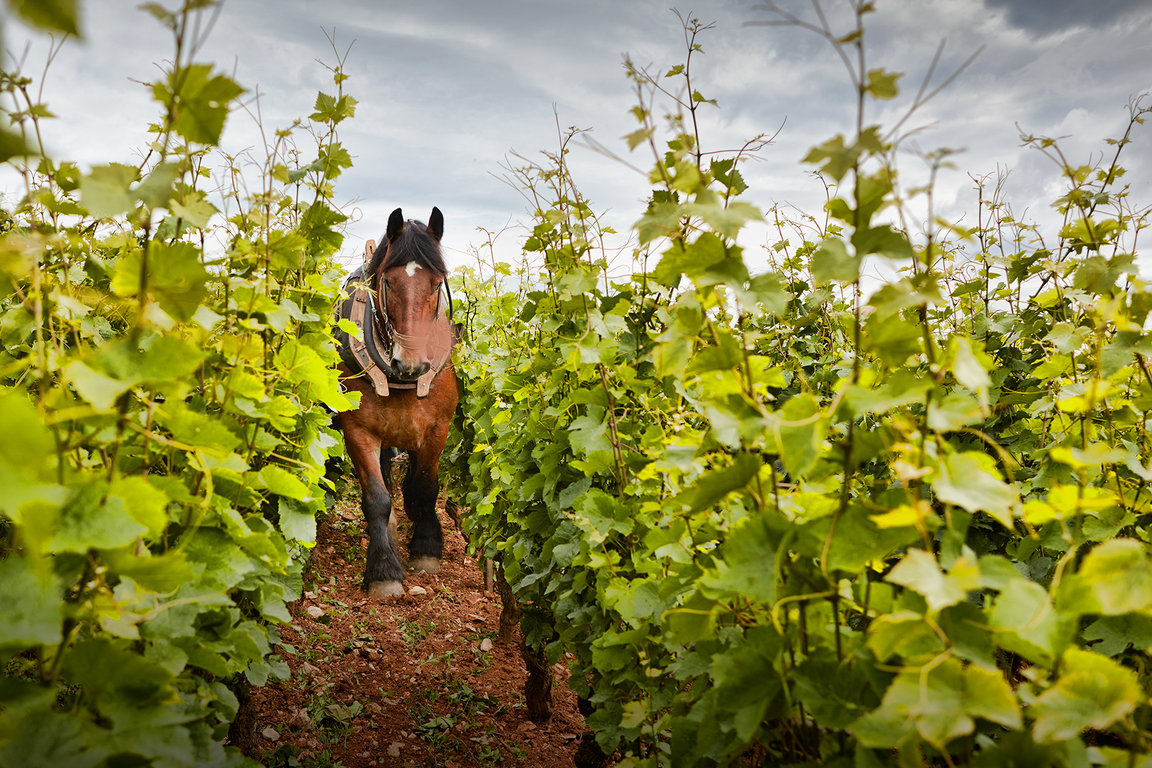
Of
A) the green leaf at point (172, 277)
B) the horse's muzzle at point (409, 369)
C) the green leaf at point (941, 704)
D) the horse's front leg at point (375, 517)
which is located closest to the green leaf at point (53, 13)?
the green leaf at point (172, 277)

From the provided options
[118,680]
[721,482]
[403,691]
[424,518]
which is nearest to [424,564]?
[424,518]

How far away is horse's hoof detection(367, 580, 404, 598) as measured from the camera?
15.9 feet

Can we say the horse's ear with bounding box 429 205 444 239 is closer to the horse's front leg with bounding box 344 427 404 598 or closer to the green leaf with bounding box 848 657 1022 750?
the horse's front leg with bounding box 344 427 404 598

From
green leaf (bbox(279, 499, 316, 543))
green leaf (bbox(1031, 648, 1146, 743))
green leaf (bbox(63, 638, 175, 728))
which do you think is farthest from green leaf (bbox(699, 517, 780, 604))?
green leaf (bbox(279, 499, 316, 543))

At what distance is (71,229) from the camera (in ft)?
7.60

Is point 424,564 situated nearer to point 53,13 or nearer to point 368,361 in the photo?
point 368,361

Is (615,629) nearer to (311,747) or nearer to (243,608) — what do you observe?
(243,608)

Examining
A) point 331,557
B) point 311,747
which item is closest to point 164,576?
point 311,747

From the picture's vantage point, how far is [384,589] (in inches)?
191

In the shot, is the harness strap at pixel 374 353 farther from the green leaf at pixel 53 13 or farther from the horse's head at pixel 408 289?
the green leaf at pixel 53 13

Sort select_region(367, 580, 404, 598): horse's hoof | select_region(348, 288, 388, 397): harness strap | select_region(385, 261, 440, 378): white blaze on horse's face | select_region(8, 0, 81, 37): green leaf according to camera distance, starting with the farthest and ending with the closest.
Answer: select_region(367, 580, 404, 598): horse's hoof, select_region(348, 288, 388, 397): harness strap, select_region(385, 261, 440, 378): white blaze on horse's face, select_region(8, 0, 81, 37): green leaf

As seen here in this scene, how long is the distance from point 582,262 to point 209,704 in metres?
1.73

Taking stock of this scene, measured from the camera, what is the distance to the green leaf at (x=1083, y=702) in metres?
0.68

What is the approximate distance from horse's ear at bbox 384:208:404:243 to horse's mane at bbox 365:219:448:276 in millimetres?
28
